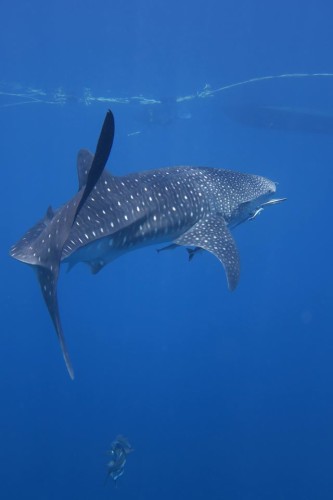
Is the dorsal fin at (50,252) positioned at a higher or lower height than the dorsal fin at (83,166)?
lower

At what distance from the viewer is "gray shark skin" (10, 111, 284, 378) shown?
484 cm

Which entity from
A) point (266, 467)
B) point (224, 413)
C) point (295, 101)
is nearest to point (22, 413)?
point (224, 413)

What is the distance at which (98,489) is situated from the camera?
16.2m

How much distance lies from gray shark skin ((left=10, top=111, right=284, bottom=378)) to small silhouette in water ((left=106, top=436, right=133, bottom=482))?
4.48 meters

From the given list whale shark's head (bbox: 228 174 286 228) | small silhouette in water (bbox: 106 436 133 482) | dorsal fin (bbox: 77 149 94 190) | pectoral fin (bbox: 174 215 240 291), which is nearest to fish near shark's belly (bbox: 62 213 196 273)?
pectoral fin (bbox: 174 215 240 291)

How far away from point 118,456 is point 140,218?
16.9ft

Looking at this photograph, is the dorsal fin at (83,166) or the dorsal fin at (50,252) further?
the dorsal fin at (83,166)

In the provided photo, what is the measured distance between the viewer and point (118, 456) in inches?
354

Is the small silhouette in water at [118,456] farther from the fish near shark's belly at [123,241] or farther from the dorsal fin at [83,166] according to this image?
A: the dorsal fin at [83,166]

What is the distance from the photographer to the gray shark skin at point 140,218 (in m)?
4.84

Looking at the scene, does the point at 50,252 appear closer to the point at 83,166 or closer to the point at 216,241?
the point at 83,166

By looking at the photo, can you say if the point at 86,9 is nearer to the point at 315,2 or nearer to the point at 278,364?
the point at 315,2

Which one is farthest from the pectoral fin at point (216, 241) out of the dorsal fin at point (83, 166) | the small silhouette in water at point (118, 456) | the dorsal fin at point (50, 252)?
the small silhouette in water at point (118, 456)

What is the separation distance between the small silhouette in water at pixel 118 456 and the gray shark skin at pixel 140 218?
4.48 metres
